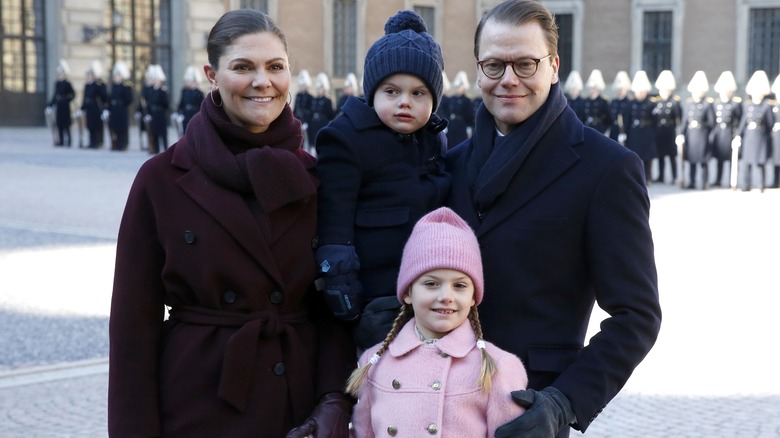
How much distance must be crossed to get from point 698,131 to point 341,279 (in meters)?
17.7

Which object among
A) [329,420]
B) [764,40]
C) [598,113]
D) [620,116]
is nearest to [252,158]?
[329,420]

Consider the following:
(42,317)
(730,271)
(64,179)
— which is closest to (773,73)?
(64,179)

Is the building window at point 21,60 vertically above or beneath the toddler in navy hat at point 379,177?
above

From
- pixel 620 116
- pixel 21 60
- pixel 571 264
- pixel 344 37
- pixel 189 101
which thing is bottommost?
pixel 571 264

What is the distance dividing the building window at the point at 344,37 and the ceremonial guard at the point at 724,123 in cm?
1451

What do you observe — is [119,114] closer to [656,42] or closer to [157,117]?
[157,117]

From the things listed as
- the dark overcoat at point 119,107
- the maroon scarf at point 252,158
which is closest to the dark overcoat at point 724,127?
the dark overcoat at point 119,107

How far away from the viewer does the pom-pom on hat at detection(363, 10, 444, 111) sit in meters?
2.94

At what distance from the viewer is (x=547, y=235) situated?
106 inches

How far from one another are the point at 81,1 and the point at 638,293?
92.6ft

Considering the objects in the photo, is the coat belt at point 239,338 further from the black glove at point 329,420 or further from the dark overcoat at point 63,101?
the dark overcoat at point 63,101

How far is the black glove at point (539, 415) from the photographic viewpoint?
2465mm

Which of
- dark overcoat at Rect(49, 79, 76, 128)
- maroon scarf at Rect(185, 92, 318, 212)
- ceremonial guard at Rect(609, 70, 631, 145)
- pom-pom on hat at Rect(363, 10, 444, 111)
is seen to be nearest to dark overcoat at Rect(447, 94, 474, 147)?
ceremonial guard at Rect(609, 70, 631, 145)

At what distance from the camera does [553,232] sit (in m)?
2.69
